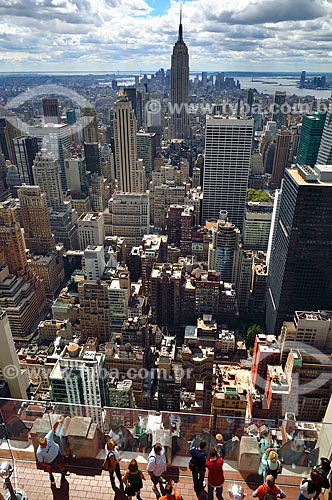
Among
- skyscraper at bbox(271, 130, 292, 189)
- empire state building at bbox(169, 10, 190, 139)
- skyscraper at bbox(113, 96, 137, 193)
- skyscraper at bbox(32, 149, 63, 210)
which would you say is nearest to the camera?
skyscraper at bbox(32, 149, 63, 210)

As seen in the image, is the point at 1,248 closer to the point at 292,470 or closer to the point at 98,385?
the point at 98,385

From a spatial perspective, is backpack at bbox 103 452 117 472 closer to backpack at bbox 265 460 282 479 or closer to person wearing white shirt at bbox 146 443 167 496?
person wearing white shirt at bbox 146 443 167 496

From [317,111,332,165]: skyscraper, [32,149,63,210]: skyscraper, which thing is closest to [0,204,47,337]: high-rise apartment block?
[32,149,63,210]: skyscraper

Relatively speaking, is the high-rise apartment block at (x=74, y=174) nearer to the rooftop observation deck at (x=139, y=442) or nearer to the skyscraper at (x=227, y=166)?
the skyscraper at (x=227, y=166)

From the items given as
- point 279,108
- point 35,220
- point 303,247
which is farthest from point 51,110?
point 303,247

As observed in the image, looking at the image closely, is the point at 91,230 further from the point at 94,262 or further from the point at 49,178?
the point at 49,178
